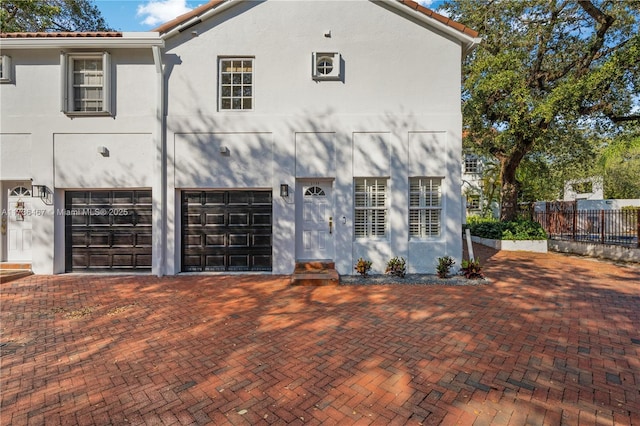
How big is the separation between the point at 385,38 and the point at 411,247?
5.68 m

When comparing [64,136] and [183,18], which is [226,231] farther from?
[183,18]

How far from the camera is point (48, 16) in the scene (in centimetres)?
1268

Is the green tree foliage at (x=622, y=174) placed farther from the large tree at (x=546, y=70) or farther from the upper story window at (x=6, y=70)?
the upper story window at (x=6, y=70)

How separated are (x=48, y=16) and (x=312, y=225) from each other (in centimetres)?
1491

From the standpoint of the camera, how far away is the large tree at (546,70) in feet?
31.7

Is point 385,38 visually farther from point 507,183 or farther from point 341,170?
point 507,183

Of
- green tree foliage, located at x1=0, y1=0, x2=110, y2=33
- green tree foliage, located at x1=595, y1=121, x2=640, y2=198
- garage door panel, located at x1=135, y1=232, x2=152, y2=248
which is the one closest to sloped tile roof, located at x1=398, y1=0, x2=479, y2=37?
garage door panel, located at x1=135, y1=232, x2=152, y2=248

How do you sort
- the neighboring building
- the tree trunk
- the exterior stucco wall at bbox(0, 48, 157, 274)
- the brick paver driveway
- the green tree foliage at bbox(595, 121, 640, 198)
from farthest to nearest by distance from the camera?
the green tree foliage at bbox(595, 121, 640, 198) → the neighboring building → the tree trunk → the exterior stucco wall at bbox(0, 48, 157, 274) → the brick paver driveway

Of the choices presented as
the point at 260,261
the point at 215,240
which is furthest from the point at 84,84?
the point at 260,261

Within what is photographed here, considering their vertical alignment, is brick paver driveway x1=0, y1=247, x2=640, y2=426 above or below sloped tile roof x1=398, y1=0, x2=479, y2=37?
A: below

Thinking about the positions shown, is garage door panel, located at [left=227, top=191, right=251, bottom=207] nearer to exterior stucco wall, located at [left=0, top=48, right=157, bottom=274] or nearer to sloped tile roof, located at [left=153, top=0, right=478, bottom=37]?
exterior stucco wall, located at [left=0, top=48, right=157, bottom=274]

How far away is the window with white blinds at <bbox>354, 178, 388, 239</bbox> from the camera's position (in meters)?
8.25

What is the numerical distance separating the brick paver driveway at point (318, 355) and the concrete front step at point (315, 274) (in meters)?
0.38

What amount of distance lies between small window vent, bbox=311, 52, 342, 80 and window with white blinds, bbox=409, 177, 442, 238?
351 cm
